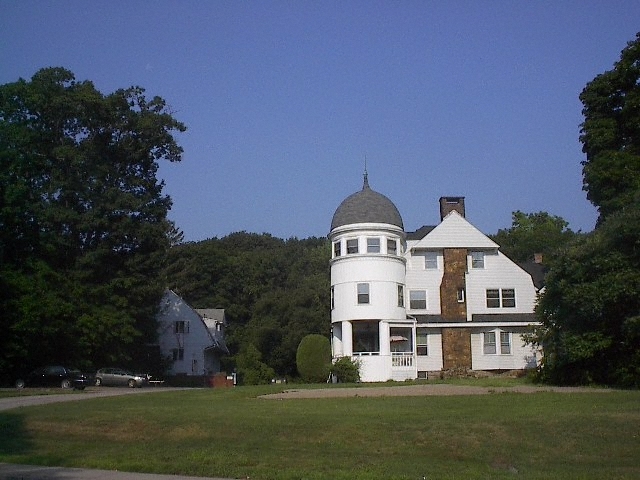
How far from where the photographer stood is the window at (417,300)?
47.9 m

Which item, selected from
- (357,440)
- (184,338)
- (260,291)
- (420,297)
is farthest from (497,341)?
(260,291)

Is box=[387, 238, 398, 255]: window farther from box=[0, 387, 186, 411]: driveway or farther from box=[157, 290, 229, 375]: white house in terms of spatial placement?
box=[157, 290, 229, 375]: white house

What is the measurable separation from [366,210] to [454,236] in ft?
22.4

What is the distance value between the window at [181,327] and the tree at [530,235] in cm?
3064

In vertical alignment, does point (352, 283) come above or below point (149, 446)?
above

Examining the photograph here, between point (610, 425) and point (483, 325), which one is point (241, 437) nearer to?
point (610, 425)

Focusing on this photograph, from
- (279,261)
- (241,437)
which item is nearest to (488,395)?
(241,437)

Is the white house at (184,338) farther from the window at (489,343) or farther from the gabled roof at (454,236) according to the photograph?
the window at (489,343)

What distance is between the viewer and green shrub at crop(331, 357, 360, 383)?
42.1 meters

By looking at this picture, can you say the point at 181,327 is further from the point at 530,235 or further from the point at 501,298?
the point at 530,235

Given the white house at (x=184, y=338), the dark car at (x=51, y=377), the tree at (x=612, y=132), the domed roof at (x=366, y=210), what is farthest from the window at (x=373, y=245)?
the white house at (x=184, y=338)

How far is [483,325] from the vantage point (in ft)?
151

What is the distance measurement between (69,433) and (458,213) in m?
36.5

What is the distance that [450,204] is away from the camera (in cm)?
5322
